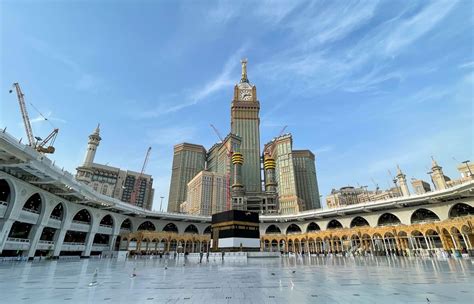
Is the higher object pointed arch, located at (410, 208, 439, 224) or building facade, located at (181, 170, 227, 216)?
building facade, located at (181, 170, 227, 216)

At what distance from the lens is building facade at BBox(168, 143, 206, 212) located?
138 m

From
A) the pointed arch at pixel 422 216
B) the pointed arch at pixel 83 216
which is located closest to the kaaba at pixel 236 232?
the pointed arch at pixel 83 216

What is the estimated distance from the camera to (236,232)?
34.5 m

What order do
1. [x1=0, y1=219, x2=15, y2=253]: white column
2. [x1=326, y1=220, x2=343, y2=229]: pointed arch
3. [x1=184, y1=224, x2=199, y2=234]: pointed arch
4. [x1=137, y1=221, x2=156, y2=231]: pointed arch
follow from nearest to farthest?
1. [x1=0, y1=219, x2=15, y2=253]: white column
2. [x1=326, y1=220, x2=343, y2=229]: pointed arch
3. [x1=137, y1=221, x2=156, y2=231]: pointed arch
4. [x1=184, y1=224, x2=199, y2=234]: pointed arch

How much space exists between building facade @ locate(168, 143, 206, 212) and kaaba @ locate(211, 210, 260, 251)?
336 ft

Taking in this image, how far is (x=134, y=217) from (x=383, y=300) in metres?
52.6

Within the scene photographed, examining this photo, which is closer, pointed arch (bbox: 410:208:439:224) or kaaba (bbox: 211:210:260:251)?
kaaba (bbox: 211:210:260:251)

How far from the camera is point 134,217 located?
51.0 m

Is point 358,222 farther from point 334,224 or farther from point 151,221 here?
point 151,221

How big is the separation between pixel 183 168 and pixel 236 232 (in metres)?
113

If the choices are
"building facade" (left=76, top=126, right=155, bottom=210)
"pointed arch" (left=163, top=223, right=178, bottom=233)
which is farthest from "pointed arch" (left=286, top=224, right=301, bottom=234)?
"building facade" (left=76, top=126, right=155, bottom=210)

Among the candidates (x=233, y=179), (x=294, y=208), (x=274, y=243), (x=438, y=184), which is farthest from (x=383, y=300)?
(x=233, y=179)

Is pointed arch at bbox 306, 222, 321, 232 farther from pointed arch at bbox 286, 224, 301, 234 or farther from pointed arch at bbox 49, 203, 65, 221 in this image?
pointed arch at bbox 49, 203, 65, 221

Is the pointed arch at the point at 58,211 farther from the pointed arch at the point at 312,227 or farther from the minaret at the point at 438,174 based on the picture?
the minaret at the point at 438,174
